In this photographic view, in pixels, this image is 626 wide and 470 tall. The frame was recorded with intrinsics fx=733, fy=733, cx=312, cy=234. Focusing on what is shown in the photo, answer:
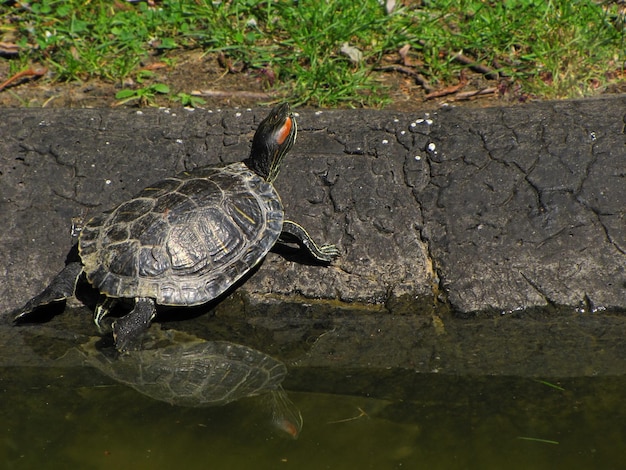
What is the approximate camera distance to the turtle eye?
13.9ft

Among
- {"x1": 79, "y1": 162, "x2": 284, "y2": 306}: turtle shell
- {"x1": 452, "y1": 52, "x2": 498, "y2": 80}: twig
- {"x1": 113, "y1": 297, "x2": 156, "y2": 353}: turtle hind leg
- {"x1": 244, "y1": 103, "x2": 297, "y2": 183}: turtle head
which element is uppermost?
{"x1": 452, "y1": 52, "x2": 498, "y2": 80}: twig

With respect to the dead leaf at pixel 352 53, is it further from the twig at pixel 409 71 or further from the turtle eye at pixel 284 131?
the turtle eye at pixel 284 131

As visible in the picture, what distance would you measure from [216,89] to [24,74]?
1.52 m

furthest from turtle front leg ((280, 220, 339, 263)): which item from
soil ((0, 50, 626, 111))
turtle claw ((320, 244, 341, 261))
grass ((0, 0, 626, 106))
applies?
soil ((0, 50, 626, 111))

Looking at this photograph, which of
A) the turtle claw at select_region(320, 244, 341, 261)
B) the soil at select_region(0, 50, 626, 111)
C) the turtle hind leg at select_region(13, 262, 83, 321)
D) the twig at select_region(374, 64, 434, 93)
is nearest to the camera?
the turtle hind leg at select_region(13, 262, 83, 321)

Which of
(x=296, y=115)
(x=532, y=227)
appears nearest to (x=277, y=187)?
(x=296, y=115)

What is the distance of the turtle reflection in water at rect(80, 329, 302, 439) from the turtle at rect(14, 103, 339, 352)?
4.8 inches

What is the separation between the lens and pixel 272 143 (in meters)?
4.21

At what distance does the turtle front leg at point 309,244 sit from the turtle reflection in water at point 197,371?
2.21ft

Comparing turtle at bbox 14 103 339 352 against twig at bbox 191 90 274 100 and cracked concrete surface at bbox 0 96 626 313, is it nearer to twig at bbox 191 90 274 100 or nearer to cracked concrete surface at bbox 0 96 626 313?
cracked concrete surface at bbox 0 96 626 313

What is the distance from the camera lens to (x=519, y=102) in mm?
5297

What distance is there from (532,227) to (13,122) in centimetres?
329

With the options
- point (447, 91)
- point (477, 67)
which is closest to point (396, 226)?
point (447, 91)

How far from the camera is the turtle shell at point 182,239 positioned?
12.3 ft
